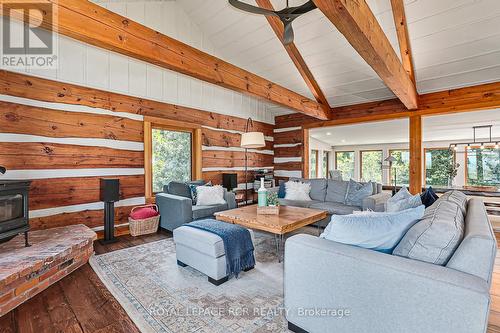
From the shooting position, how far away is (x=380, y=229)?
156 cm

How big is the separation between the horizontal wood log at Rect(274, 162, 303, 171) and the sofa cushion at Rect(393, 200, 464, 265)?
519cm

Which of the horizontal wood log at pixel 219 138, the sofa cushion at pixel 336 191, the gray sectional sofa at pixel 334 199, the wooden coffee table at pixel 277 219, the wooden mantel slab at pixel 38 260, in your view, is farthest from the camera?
the horizontal wood log at pixel 219 138

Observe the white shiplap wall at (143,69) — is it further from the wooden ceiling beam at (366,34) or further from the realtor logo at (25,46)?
the wooden ceiling beam at (366,34)

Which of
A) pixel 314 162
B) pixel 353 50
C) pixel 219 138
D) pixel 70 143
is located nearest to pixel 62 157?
pixel 70 143

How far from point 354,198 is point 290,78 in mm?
2834

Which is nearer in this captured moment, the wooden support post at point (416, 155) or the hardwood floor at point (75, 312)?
the hardwood floor at point (75, 312)

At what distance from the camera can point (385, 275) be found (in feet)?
4.23

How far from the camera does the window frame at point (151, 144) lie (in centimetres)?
442

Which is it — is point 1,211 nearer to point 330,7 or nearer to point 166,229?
point 166,229

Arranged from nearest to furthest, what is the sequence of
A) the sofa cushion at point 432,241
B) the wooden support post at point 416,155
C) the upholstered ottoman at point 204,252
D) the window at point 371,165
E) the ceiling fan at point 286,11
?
the sofa cushion at point 432,241
the upholstered ottoman at point 204,252
the ceiling fan at point 286,11
the wooden support post at point 416,155
the window at point 371,165

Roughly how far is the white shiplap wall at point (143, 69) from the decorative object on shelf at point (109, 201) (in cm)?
156

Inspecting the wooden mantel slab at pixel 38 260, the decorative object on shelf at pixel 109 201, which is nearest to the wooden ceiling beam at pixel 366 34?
the wooden mantel slab at pixel 38 260

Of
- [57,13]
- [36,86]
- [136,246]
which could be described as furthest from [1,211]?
[57,13]

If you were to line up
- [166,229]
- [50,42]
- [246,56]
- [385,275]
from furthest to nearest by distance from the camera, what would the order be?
[246,56], [166,229], [50,42], [385,275]
